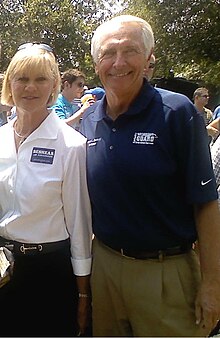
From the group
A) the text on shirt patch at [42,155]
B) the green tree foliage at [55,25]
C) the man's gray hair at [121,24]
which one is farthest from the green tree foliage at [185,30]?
the text on shirt patch at [42,155]

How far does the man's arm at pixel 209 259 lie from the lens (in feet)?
6.98

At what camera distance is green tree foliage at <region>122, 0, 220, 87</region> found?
76.6 feet

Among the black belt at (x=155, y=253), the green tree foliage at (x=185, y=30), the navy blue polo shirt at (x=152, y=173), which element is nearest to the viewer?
the navy blue polo shirt at (x=152, y=173)

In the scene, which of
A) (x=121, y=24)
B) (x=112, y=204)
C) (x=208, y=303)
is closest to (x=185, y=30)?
(x=121, y=24)

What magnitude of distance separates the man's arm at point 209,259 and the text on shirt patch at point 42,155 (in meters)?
0.73

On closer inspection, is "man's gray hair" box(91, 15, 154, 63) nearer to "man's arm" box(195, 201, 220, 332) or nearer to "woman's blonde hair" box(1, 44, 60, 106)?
"woman's blonde hair" box(1, 44, 60, 106)

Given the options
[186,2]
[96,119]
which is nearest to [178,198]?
[96,119]

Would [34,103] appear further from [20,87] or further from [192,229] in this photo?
[192,229]

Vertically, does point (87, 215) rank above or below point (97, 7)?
below

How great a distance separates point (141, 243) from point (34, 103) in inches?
33.0

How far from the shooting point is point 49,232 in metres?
2.31

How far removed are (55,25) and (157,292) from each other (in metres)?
28.2

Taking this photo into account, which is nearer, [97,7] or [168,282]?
[168,282]

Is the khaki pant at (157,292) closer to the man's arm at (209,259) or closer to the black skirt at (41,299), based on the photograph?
the man's arm at (209,259)
